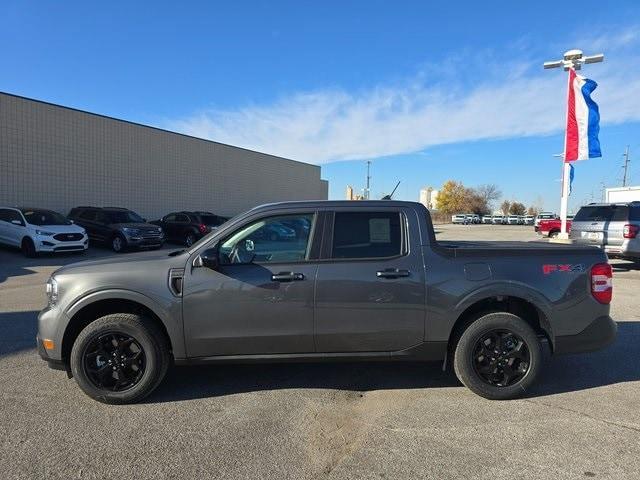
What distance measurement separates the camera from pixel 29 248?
15.7 metres

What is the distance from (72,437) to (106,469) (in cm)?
61

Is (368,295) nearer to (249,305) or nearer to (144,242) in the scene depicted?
(249,305)

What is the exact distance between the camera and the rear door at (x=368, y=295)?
423 centimetres

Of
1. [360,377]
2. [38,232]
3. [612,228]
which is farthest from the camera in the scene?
[38,232]

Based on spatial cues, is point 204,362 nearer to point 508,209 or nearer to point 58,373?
point 58,373

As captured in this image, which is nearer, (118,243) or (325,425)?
(325,425)

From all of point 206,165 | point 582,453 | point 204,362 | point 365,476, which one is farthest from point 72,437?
point 206,165

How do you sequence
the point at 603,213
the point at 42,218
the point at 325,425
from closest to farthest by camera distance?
the point at 325,425 < the point at 603,213 < the point at 42,218

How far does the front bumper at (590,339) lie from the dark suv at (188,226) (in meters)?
17.6

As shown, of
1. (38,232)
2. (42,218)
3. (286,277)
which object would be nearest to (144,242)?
(42,218)

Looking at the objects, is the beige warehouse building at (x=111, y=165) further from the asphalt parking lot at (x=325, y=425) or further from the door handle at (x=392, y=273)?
the door handle at (x=392, y=273)

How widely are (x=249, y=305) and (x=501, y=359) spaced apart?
2305 millimetres

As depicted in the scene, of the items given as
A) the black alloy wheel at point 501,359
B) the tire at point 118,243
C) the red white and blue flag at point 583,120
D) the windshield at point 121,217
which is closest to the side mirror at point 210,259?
the black alloy wheel at point 501,359

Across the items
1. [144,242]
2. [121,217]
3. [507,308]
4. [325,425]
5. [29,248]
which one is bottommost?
[325,425]
